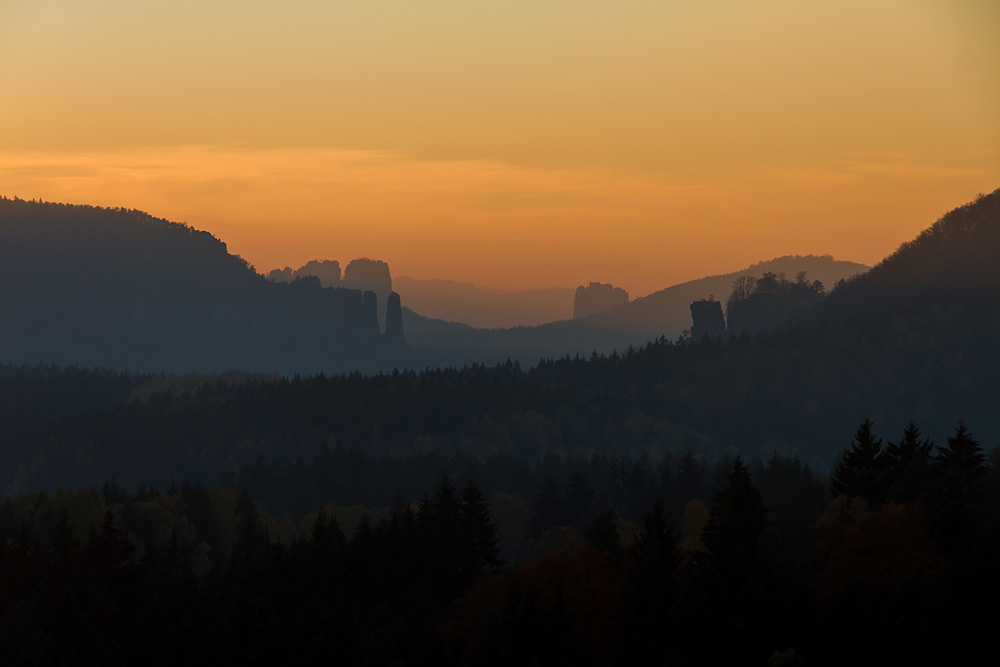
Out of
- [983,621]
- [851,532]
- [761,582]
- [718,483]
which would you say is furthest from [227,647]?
[718,483]

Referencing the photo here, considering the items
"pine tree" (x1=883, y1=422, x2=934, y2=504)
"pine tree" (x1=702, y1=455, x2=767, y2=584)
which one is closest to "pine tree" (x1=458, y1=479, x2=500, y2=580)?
"pine tree" (x1=702, y1=455, x2=767, y2=584)

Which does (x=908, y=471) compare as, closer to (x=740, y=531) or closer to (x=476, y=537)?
(x=740, y=531)

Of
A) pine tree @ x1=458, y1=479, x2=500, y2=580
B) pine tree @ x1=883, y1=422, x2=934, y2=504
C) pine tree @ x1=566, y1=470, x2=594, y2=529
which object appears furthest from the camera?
pine tree @ x1=566, y1=470, x2=594, y2=529

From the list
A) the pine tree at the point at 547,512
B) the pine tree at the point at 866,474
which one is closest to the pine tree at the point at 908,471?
the pine tree at the point at 866,474

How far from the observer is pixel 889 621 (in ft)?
207

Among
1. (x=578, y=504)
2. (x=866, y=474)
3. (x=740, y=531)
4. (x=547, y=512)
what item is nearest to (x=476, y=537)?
(x=740, y=531)

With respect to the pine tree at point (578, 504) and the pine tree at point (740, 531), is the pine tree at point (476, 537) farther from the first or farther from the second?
the pine tree at point (578, 504)

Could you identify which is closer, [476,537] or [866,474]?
[866,474]

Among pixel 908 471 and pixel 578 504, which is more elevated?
pixel 908 471

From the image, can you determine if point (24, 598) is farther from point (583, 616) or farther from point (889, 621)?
point (889, 621)

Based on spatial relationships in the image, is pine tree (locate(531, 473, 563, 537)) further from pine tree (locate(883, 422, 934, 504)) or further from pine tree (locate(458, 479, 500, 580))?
pine tree (locate(883, 422, 934, 504))

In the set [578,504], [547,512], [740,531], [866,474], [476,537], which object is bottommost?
[547,512]

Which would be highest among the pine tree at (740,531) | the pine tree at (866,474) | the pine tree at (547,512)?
the pine tree at (866,474)

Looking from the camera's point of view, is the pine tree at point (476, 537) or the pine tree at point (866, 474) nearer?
the pine tree at point (866, 474)
